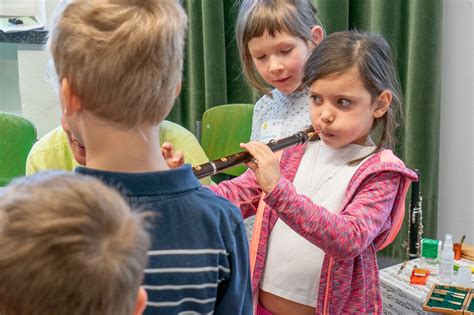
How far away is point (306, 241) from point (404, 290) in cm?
69

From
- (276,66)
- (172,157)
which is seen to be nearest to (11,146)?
(276,66)

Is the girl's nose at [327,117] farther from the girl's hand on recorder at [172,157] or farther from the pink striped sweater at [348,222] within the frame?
the girl's hand on recorder at [172,157]

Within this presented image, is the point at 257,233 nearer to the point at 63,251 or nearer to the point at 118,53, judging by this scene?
the point at 118,53

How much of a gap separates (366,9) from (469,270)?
111cm

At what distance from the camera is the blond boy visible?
0.76 m

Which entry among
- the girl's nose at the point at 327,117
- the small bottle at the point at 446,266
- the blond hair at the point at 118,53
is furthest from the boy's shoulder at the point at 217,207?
the small bottle at the point at 446,266

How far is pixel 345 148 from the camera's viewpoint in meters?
1.27

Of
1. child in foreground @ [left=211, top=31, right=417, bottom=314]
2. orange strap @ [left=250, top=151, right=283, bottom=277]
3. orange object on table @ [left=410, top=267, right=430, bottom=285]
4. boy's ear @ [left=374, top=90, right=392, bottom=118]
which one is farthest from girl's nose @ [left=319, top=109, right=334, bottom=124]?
orange object on table @ [left=410, top=267, right=430, bottom=285]

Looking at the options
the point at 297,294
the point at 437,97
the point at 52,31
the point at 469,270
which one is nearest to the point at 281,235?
the point at 297,294

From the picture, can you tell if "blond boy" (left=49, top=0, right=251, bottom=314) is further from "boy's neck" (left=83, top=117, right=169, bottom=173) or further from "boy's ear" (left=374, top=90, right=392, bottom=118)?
"boy's ear" (left=374, top=90, right=392, bottom=118)

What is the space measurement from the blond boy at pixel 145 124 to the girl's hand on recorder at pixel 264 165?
0.26 metres

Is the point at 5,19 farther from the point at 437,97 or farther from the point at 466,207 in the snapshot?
the point at 466,207

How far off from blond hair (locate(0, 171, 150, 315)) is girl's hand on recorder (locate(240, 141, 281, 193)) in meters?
0.52

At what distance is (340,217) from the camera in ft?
3.67
